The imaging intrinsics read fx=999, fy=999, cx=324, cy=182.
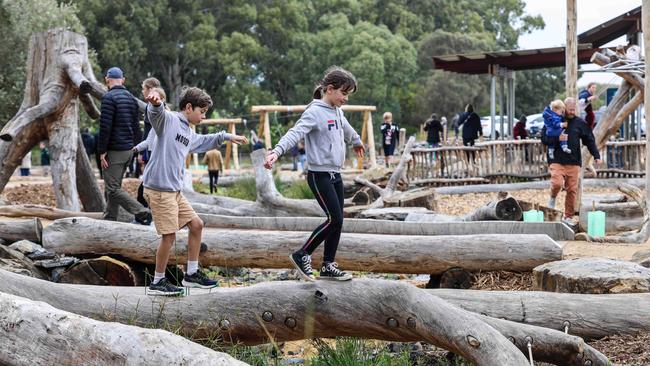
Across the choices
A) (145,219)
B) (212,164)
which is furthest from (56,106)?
(212,164)

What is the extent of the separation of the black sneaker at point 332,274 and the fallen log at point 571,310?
1.38 metres

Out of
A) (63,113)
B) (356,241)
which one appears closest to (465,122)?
(63,113)

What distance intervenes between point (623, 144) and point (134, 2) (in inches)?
1159

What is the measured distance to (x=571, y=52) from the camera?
627 inches

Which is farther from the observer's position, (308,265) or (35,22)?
(35,22)

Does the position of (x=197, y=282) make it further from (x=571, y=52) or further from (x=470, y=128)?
(x=470, y=128)

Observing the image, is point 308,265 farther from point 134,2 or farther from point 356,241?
point 134,2

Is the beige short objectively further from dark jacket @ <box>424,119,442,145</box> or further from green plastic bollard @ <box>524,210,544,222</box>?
dark jacket @ <box>424,119,442,145</box>

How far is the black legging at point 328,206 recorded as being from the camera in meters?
6.94

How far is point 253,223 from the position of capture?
12.3 m

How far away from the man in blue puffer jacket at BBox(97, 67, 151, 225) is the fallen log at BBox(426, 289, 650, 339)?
4602 millimetres

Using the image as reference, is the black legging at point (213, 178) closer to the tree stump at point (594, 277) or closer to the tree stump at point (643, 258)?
the tree stump at point (643, 258)

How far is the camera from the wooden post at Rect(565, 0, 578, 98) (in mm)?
15422

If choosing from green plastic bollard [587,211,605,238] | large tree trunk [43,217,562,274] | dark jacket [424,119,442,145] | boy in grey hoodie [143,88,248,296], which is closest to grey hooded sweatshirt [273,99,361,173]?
boy in grey hoodie [143,88,248,296]
